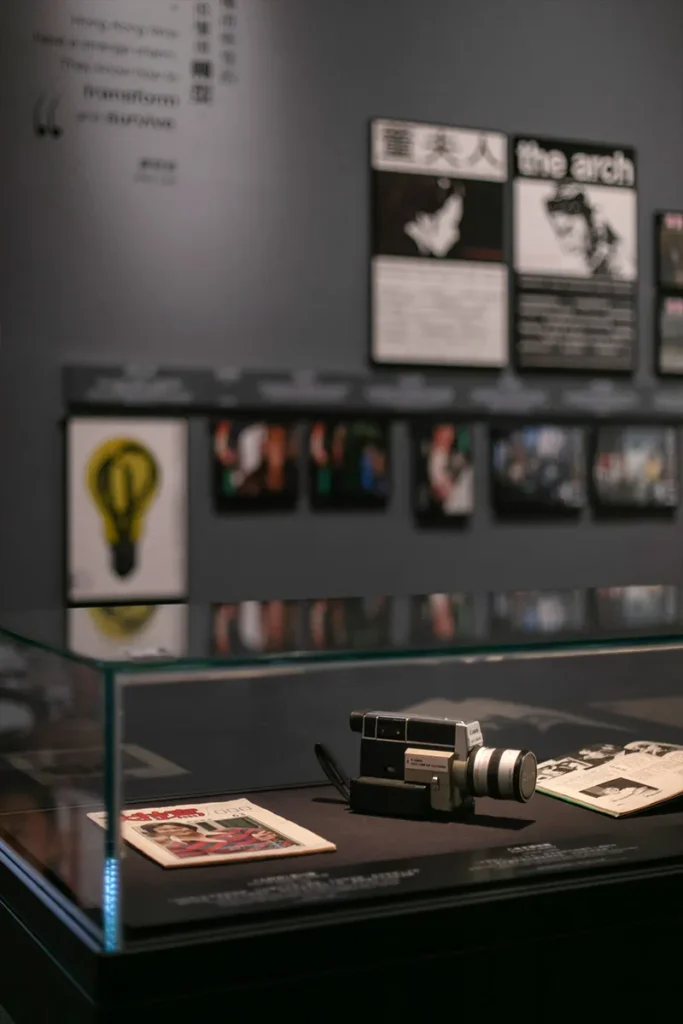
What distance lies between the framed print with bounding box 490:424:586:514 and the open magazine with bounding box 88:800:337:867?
193 centimetres

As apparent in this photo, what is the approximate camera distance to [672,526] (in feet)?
12.5

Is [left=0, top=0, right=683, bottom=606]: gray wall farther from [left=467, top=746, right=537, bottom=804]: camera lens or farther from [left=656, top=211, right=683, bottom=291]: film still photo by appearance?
[left=467, top=746, right=537, bottom=804]: camera lens

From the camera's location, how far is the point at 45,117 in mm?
3037

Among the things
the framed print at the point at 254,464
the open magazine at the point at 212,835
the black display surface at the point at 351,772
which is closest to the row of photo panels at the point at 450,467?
the framed print at the point at 254,464

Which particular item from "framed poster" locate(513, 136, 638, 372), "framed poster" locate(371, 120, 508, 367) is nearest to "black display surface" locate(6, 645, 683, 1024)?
"framed poster" locate(371, 120, 508, 367)

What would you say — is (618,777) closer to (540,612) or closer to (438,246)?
(540,612)

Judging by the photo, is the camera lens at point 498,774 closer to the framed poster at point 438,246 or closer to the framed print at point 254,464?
the framed print at point 254,464

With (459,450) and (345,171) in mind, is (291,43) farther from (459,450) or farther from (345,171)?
(459,450)

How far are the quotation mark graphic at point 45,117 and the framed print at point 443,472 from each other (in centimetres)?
115

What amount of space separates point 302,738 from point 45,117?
169 cm

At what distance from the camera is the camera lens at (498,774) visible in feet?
5.43

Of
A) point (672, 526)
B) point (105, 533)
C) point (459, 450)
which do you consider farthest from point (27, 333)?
point (672, 526)

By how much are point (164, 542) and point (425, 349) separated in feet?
2.78

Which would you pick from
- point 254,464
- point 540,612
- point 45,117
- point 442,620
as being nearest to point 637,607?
point 540,612
